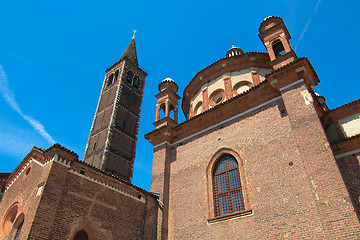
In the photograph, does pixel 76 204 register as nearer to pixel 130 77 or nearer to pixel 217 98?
pixel 217 98

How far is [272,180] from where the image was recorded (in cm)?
1075

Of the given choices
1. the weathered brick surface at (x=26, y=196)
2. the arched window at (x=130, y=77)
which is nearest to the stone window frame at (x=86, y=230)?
the weathered brick surface at (x=26, y=196)

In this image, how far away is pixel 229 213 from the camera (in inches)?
457

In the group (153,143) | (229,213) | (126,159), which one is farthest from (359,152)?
(126,159)

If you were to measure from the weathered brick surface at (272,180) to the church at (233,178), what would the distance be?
4cm

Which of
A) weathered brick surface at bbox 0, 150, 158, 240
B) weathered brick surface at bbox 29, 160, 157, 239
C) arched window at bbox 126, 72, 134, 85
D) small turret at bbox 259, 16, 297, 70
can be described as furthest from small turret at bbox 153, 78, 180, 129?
arched window at bbox 126, 72, 134, 85

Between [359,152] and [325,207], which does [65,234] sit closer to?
[325,207]

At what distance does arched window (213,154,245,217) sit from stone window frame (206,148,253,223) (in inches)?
6.9

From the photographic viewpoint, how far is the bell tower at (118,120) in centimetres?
3756

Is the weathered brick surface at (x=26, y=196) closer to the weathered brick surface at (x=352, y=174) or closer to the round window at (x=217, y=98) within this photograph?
the round window at (x=217, y=98)

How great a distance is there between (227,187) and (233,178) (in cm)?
50

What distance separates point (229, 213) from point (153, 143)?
21.9 ft

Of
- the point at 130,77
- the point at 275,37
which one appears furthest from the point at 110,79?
the point at 275,37

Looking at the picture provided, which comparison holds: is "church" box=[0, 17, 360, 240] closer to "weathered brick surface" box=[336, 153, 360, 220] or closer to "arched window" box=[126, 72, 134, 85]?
"weathered brick surface" box=[336, 153, 360, 220]
